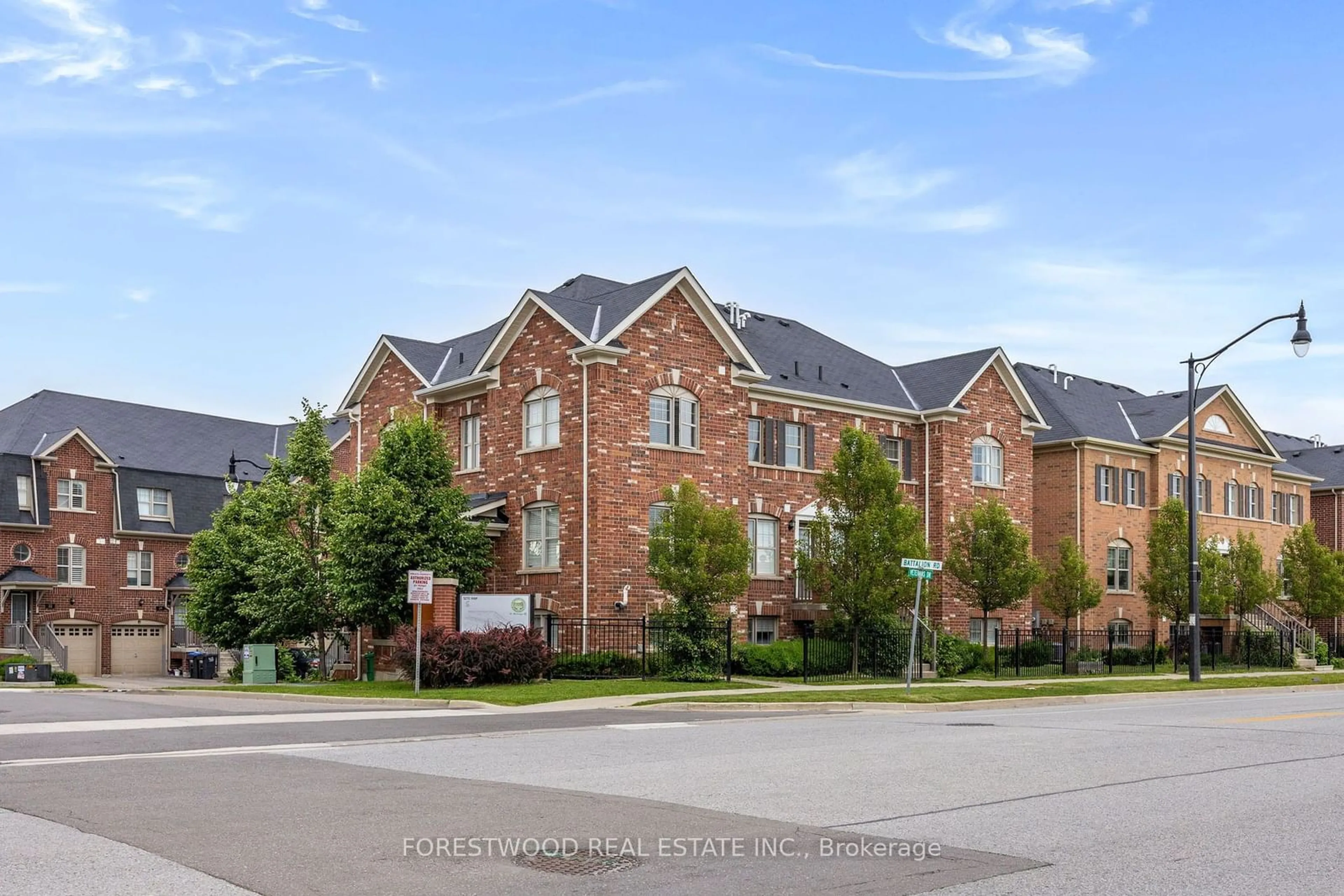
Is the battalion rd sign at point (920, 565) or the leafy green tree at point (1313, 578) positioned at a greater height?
the battalion rd sign at point (920, 565)

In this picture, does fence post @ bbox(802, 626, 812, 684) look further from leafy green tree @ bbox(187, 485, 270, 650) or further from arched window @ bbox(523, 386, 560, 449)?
leafy green tree @ bbox(187, 485, 270, 650)

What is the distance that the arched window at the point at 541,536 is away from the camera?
35844 mm

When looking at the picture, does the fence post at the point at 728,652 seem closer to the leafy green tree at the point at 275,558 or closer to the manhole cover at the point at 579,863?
the leafy green tree at the point at 275,558

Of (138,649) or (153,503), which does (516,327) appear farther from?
(138,649)

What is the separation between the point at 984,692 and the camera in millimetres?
28484

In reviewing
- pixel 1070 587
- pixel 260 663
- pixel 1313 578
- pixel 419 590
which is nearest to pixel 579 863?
pixel 419 590

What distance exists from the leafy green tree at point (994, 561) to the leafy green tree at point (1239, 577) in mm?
7288

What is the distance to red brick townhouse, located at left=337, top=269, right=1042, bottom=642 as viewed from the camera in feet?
114

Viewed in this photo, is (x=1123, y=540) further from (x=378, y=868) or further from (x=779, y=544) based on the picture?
(x=378, y=868)

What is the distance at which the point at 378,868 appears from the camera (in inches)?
324

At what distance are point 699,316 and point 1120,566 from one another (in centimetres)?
2291

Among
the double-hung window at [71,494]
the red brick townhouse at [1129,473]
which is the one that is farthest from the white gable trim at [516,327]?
the double-hung window at [71,494]

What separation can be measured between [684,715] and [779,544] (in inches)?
691

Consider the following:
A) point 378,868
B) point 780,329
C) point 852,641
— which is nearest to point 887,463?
point 852,641
